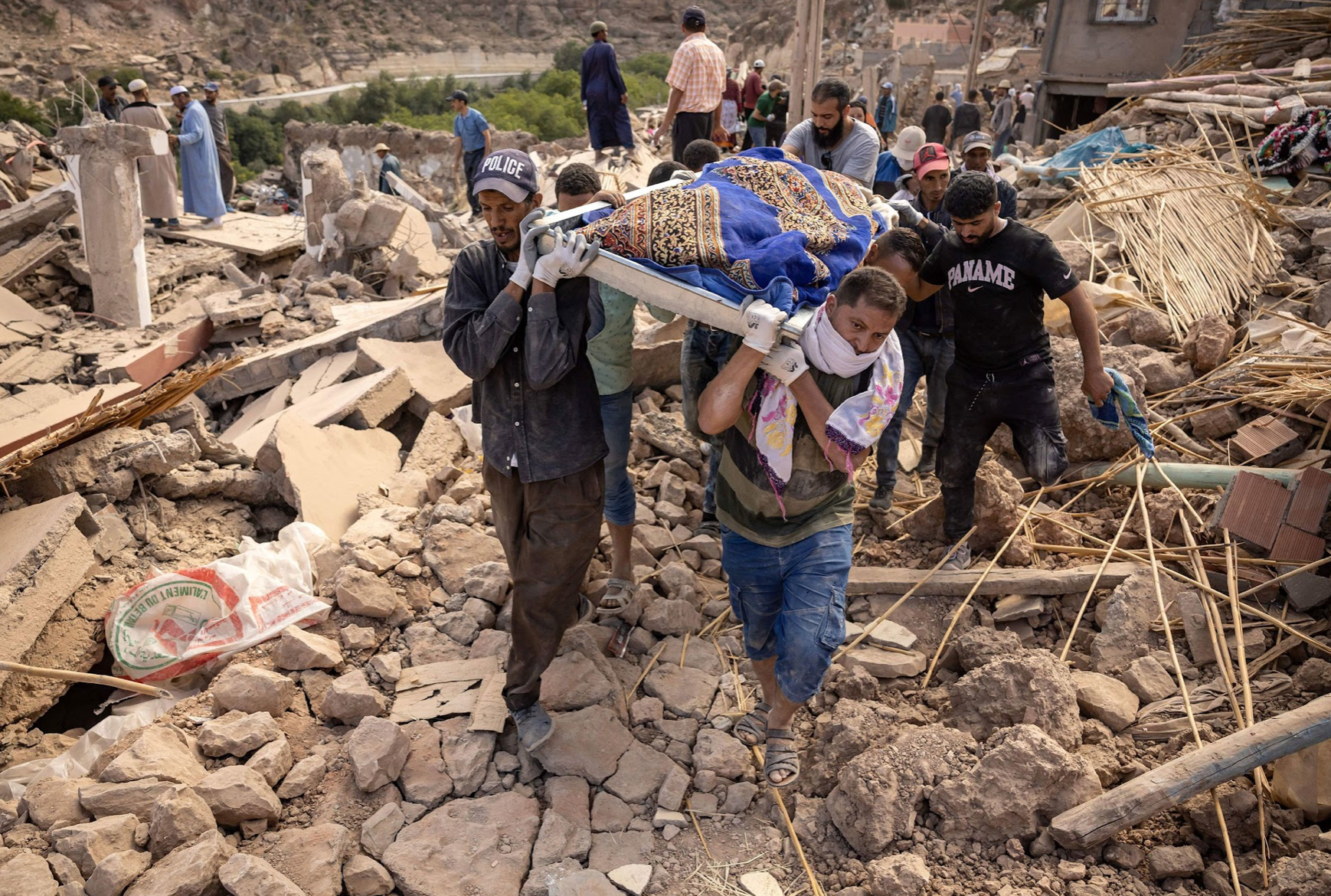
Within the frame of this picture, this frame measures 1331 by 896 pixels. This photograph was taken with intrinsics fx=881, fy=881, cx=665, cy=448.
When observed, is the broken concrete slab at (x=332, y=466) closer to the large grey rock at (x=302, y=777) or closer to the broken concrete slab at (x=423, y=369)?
the broken concrete slab at (x=423, y=369)

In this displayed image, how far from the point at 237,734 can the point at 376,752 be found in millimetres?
522

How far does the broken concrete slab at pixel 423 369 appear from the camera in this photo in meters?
5.69

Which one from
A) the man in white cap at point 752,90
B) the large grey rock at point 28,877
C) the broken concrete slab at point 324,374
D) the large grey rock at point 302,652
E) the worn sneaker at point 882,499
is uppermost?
the man in white cap at point 752,90

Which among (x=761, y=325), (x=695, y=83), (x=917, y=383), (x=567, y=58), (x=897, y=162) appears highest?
(x=567, y=58)

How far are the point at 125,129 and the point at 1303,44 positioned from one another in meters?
12.5

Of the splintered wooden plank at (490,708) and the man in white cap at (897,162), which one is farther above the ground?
the man in white cap at (897,162)

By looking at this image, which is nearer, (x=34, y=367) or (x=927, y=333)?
(x=927, y=333)

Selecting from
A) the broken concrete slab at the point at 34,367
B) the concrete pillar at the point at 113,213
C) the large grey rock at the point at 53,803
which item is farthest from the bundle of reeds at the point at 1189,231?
the concrete pillar at the point at 113,213

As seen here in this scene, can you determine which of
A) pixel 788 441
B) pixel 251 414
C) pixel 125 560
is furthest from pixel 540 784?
pixel 251 414

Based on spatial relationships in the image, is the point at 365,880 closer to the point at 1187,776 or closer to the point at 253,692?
the point at 253,692

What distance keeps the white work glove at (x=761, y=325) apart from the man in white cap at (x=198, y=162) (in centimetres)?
1043

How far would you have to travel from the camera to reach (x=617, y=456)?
3709mm

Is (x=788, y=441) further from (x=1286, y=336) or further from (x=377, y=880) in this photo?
(x=1286, y=336)

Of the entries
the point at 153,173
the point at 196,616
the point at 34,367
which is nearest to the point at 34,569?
the point at 196,616
